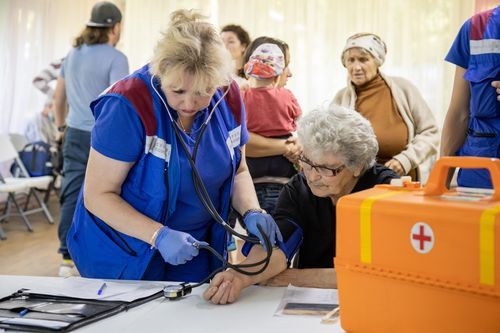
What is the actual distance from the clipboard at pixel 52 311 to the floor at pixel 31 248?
2.48 metres

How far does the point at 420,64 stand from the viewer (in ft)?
16.1

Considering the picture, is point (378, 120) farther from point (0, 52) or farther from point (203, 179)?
point (0, 52)

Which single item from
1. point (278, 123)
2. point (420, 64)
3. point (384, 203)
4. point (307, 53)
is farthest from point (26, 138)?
point (384, 203)

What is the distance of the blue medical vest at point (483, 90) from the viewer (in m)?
1.92

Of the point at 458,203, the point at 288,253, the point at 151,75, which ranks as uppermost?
the point at 151,75

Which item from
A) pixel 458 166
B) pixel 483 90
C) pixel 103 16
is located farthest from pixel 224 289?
pixel 103 16

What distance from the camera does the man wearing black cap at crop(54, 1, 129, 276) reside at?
3344 millimetres

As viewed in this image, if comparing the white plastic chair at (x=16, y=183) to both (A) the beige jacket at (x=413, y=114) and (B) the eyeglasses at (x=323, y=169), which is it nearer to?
(A) the beige jacket at (x=413, y=114)

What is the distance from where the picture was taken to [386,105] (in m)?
2.61

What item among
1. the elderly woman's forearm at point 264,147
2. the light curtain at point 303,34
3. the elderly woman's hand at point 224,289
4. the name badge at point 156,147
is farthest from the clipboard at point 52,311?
the light curtain at point 303,34

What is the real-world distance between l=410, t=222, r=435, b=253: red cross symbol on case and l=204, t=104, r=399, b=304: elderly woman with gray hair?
1.99 ft

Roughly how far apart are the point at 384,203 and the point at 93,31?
8.81ft

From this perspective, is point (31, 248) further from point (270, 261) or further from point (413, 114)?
point (270, 261)

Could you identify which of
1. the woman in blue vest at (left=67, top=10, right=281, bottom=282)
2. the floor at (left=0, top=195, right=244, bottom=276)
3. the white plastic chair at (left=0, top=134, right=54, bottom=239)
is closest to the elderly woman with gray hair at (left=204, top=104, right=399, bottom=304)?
the woman in blue vest at (left=67, top=10, right=281, bottom=282)
